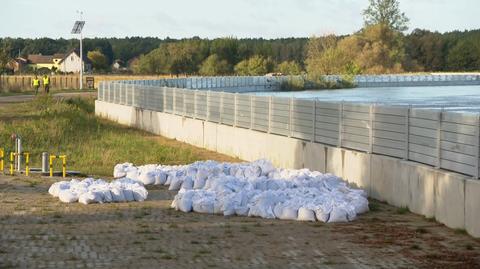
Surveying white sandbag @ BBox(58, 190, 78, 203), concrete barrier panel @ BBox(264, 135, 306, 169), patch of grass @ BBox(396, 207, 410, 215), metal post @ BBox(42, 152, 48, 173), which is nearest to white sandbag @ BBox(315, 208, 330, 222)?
patch of grass @ BBox(396, 207, 410, 215)

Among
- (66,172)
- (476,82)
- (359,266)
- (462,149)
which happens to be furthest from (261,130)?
(476,82)

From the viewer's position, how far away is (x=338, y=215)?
1797 cm

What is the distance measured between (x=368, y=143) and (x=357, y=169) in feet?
2.09

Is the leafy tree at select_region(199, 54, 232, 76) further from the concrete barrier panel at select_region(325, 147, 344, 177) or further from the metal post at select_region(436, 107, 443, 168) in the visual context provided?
the metal post at select_region(436, 107, 443, 168)

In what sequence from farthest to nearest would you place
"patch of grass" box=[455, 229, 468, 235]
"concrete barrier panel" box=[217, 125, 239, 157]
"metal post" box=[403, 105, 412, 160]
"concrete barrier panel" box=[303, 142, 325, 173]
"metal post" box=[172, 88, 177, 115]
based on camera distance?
"metal post" box=[172, 88, 177, 115] < "concrete barrier panel" box=[217, 125, 239, 157] < "concrete barrier panel" box=[303, 142, 325, 173] < "metal post" box=[403, 105, 412, 160] < "patch of grass" box=[455, 229, 468, 235]

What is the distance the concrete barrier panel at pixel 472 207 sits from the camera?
16047 millimetres

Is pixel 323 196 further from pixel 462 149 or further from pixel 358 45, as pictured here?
pixel 358 45

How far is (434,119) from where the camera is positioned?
60.9ft

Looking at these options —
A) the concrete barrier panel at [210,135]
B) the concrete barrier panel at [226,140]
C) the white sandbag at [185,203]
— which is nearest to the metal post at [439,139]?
the white sandbag at [185,203]

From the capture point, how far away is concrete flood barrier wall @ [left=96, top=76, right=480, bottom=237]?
17156 mm

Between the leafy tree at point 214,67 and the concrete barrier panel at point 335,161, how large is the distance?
404 ft

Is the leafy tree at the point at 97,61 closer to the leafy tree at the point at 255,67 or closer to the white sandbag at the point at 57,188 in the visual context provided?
the leafy tree at the point at 255,67

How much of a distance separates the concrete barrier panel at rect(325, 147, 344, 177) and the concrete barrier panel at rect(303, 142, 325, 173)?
33 cm

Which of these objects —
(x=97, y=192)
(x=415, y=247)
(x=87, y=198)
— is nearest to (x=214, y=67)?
(x=97, y=192)
